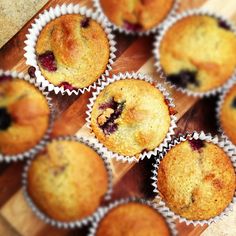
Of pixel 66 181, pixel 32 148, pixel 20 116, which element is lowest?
pixel 66 181

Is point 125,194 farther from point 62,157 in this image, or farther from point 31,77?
point 31,77

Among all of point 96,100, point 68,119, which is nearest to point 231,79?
point 96,100

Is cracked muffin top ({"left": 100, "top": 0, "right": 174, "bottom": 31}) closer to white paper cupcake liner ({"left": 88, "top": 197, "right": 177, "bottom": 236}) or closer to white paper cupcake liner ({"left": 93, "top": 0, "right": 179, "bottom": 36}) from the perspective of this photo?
white paper cupcake liner ({"left": 93, "top": 0, "right": 179, "bottom": 36})

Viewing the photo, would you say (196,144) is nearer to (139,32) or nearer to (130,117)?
(130,117)

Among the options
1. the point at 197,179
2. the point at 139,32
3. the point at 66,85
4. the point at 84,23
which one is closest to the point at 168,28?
the point at 139,32

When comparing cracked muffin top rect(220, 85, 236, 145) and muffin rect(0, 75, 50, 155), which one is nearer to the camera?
muffin rect(0, 75, 50, 155)

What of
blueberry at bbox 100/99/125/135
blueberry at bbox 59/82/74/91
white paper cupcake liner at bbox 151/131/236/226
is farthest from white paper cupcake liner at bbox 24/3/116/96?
white paper cupcake liner at bbox 151/131/236/226
